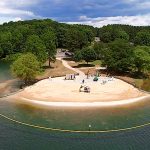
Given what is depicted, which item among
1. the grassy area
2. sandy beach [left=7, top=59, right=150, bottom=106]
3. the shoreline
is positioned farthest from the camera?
the grassy area

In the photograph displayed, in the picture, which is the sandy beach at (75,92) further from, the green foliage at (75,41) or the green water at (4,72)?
the green foliage at (75,41)

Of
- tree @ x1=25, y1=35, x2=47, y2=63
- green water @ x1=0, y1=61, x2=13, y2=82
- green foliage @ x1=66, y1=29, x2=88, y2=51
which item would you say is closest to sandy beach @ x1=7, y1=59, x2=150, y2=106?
green water @ x1=0, y1=61, x2=13, y2=82

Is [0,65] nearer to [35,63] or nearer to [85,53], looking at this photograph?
[85,53]

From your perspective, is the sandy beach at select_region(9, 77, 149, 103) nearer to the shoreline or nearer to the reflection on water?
the shoreline

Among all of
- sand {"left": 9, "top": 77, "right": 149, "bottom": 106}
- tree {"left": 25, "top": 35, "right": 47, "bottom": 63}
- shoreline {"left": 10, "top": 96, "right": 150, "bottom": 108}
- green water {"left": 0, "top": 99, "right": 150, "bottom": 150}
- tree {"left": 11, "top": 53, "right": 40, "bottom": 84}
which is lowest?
green water {"left": 0, "top": 99, "right": 150, "bottom": 150}

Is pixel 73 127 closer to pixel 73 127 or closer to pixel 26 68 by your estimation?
pixel 73 127

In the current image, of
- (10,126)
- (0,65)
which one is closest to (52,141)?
(10,126)

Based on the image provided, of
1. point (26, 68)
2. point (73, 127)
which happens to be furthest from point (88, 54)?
point (73, 127)
